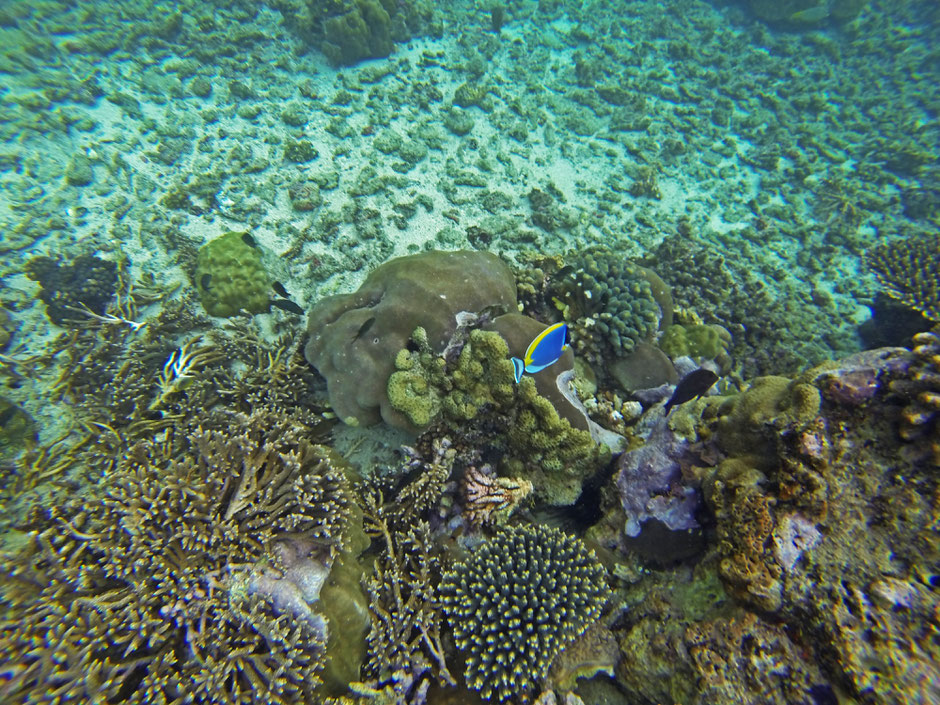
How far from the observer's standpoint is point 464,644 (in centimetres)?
329

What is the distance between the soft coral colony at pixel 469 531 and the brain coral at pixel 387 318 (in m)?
0.03

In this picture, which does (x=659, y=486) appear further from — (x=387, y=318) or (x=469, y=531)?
(x=387, y=318)

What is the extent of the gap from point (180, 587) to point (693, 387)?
16.3 ft

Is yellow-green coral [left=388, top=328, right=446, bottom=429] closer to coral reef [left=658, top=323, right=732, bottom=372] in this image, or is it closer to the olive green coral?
coral reef [left=658, top=323, right=732, bottom=372]

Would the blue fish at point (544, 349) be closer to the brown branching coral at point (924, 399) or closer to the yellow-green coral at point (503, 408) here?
the yellow-green coral at point (503, 408)

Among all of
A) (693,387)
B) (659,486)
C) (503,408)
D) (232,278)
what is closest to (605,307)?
(693,387)

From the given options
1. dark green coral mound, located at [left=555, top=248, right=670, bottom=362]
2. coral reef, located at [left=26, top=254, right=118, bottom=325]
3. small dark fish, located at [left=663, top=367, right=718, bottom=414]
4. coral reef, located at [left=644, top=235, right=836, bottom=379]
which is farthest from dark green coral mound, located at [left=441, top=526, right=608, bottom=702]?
coral reef, located at [left=26, top=254, right=118, bottom=325]

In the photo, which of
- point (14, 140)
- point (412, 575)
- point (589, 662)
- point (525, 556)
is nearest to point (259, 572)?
point (412, 575)

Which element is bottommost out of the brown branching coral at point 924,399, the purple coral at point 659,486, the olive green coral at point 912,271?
the purple coral at point 659,486

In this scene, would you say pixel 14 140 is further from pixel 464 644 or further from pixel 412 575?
pixel 464 644

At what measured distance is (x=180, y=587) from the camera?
2.97m

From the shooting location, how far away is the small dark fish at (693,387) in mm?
4184

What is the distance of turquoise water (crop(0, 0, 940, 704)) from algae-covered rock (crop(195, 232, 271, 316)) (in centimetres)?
8

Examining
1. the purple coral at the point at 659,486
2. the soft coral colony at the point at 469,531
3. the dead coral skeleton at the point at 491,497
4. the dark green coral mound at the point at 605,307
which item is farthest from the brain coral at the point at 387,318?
the purple coral at the point at 659,486
